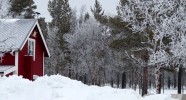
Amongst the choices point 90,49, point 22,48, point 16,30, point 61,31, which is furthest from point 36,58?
point 61,31

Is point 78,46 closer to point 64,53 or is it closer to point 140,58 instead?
point 64,53

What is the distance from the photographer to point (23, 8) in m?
53.2

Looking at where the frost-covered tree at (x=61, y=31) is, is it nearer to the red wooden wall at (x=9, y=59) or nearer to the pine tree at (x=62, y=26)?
the pine tree at (x=62, y=26)

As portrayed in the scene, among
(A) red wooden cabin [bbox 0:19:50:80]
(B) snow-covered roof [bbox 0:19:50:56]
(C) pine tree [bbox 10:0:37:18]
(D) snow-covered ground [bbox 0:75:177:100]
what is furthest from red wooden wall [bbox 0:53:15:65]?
(C) pine tree [bbox 10:0:37:18]

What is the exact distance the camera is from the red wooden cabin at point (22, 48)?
27.0 meters

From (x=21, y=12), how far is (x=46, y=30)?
34.0 feet

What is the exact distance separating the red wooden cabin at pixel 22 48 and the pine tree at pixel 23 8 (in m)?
21.5

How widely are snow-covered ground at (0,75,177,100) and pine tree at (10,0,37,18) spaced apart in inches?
1545

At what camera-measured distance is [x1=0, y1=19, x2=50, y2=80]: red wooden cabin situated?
2703cm

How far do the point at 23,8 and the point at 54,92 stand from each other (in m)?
42.1

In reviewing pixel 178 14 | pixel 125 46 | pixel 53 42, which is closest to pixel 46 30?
pixel 53 42

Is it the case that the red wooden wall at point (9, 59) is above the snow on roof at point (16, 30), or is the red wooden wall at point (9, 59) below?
below

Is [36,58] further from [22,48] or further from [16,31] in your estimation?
[16,31]

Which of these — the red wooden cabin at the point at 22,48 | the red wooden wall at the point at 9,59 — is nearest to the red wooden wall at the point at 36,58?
the red wooden cabin at the point at 22,48
